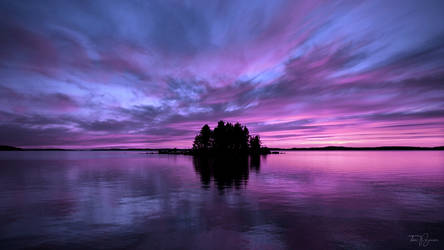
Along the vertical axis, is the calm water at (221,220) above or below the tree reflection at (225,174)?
below

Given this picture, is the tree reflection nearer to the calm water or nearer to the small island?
→ the calm water

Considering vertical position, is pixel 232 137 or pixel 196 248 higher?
pixel 232 137

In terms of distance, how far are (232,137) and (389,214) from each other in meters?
124

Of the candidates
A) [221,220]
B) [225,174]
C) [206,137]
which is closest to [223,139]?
[206,137]

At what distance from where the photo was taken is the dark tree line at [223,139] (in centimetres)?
14012

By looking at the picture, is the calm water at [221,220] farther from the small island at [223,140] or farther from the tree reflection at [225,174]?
the small island at [223,140]

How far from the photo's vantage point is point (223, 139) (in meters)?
140

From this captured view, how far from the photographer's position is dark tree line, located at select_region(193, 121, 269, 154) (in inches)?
5517

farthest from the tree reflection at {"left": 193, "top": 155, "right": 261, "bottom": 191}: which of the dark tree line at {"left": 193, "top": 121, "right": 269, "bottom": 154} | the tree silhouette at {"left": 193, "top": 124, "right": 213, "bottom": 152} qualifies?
the tree silhouette at {"left": 193, "top": 124, "right": 213, "bottom": 152}

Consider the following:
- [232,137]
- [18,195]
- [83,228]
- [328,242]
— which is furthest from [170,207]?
[232,137]

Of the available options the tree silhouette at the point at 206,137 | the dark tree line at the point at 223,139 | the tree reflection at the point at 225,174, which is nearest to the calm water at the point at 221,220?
the tree reflection at the point at 225,174

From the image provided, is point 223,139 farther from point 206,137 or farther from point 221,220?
point 221,220

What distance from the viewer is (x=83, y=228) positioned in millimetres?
15742

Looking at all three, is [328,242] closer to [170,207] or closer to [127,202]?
[170,207]
